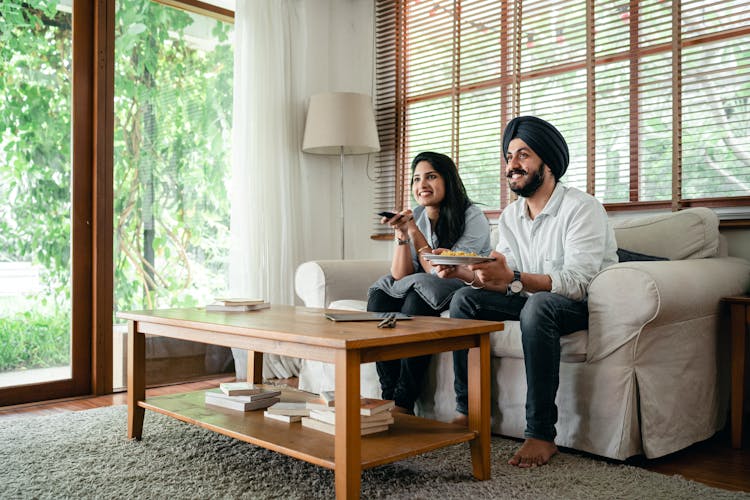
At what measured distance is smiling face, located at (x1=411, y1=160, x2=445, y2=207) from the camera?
2.84 m

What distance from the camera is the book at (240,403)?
215 centimetres

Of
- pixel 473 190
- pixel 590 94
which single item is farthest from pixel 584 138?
pixel 473 190

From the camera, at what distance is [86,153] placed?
10.9 ft

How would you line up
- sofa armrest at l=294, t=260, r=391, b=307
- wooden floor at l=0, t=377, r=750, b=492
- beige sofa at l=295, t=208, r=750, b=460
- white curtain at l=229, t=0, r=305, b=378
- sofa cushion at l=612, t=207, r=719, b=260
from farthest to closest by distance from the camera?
white curtain at l=229, t=0, r=305, b=378 → sofa armrest at l=294, t=260, r=391, b=307 → sofa cushion at l=612, t=207, r=719, b=260 → beige sofa at l=295, t=208, r=750, b=460 → wooden floor at l=0, t=377, r=750, b=492

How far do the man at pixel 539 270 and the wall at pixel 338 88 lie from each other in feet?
5.92

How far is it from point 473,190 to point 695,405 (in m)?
1.73

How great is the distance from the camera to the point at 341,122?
381 cm

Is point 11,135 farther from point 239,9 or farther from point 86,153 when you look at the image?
point 239,9

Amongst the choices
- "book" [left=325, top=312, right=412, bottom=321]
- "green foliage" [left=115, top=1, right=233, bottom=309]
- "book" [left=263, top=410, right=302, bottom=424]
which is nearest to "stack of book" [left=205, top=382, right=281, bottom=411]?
"book" [left=263, top=410, right=302, bottom=424]

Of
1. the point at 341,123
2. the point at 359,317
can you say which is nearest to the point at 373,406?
the point at 359,317

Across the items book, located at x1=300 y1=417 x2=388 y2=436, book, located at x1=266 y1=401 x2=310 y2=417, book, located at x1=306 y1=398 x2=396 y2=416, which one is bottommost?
book, located at x1=300 y1=417 x2=388 y2=436

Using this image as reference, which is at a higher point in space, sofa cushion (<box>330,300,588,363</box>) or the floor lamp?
the floor lamp

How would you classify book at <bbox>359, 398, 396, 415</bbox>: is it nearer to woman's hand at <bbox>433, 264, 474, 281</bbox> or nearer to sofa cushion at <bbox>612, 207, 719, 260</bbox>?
woman's hand at <bbox>433, 264, 474, 281</bbox>

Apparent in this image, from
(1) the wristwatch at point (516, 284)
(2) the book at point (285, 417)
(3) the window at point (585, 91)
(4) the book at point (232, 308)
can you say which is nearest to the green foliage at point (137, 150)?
(3) the window at point (585, 91)
